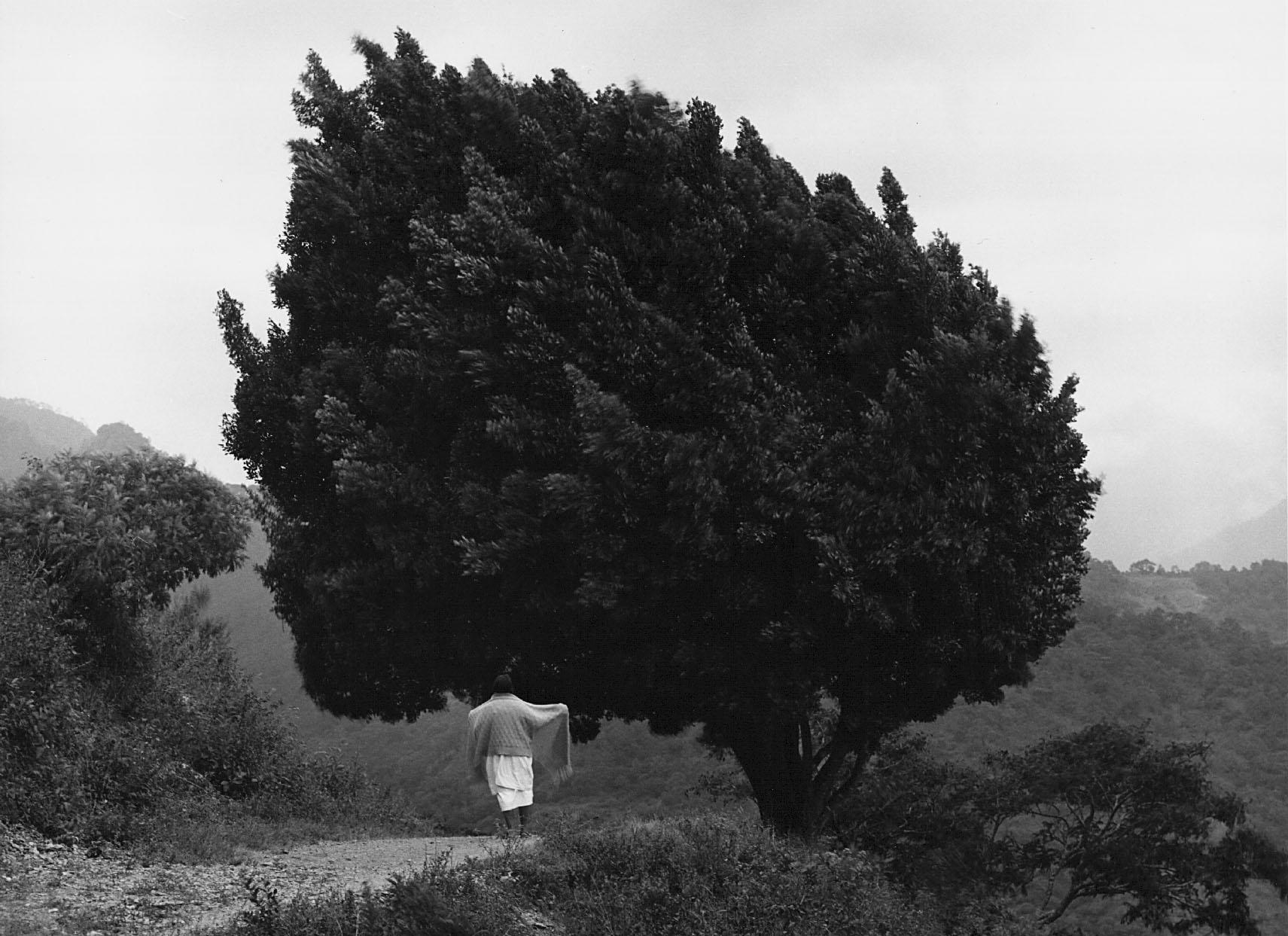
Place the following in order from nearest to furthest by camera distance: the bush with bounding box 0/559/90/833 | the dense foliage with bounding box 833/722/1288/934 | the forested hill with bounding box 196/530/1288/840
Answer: the bush with bounding box 0/559/90/833
the dense foliage with bounding box 833/722/1288/934
the forested hill with bounding box 196/530/1288/840

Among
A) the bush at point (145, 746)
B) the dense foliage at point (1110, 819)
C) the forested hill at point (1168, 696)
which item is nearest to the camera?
the bush at point (145, 746)

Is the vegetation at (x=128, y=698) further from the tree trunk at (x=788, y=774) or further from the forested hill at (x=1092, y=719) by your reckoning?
the forested hill at (x=1092, y=719)

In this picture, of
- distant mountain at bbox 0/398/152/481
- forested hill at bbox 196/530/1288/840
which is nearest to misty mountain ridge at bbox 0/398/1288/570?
distant mountain at bbox 0/398/152/481

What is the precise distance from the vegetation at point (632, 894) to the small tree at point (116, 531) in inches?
416

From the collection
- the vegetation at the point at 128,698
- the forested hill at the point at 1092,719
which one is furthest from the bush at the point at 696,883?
the forested hill at the point at 1092,719

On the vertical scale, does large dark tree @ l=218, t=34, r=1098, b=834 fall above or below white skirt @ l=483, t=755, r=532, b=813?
above

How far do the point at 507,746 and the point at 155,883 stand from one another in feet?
14.6

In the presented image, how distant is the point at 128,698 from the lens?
2105 centimetres

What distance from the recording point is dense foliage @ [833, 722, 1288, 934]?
2603cm

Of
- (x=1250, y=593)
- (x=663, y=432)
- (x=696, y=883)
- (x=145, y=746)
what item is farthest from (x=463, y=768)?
(x=1250, y=593)

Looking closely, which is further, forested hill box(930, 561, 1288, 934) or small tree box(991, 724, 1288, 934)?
forested hill box(930, 561, 1288, 934)

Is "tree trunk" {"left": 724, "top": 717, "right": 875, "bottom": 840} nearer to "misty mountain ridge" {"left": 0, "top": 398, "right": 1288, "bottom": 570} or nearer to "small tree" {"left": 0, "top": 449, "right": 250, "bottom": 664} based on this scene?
"small tree" {"left": 0, "top": 449, "right": 250, "bottom": 664}

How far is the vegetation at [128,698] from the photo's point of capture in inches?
598

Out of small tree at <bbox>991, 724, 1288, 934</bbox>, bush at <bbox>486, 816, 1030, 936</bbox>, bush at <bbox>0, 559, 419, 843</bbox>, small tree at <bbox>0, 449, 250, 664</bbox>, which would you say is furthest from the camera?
small tree at <bbox>991, 724, 1288, 934</bbox>
